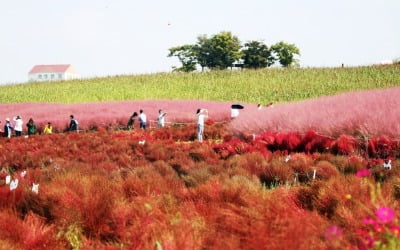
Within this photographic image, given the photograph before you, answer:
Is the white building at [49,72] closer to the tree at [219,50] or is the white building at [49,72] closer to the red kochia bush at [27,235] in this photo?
the tree at [219,50]

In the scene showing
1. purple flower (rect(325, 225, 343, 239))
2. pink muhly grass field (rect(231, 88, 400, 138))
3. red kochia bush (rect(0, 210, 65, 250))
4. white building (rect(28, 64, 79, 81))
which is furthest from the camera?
white building (rect(28, 64, 79, 81))

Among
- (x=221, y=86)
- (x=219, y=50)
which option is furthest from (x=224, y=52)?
(x=221, y=86)

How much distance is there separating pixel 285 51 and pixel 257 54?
15.5 feet

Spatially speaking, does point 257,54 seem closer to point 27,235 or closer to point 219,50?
point 219,50

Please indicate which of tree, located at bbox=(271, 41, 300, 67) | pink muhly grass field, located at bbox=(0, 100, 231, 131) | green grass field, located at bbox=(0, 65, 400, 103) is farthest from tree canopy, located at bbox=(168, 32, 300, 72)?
pink muhly grass field, located at bbox=(0, 100, 231, 131)

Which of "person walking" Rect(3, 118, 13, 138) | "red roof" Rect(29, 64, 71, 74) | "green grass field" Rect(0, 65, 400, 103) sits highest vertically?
"red roof" Rect(29, 64, 71, 74)

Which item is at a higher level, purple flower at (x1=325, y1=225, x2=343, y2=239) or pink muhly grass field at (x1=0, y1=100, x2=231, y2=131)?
purple flower at (x1=325, y1=225, x2=343, y2=239)

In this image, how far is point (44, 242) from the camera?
3.86 m

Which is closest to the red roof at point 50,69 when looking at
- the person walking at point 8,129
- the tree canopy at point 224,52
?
the tree canopy at point 224,52

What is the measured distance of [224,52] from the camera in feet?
235

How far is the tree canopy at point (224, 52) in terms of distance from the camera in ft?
235

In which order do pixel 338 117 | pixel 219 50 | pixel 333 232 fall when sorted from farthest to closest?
pixel 219 50 < pixel 338 117 < pixel 333 232

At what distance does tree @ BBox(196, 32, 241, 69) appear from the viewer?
234 feet

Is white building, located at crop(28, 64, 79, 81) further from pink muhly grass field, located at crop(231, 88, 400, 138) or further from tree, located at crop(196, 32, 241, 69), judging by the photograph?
pink muhly grass field, located at crop(231, 88, 400, 138)
